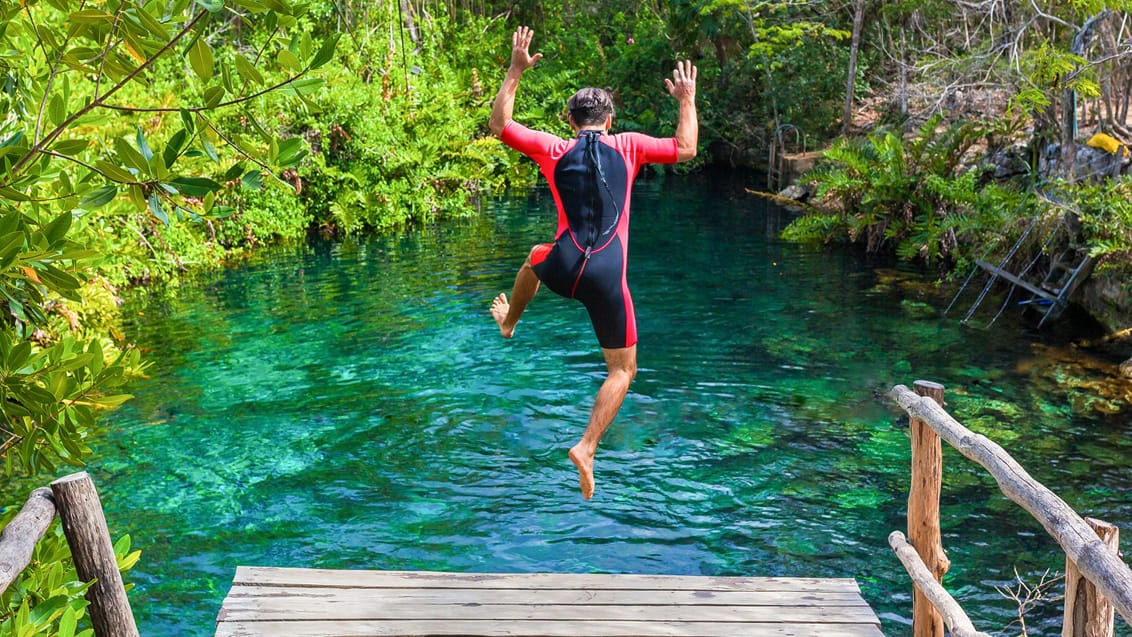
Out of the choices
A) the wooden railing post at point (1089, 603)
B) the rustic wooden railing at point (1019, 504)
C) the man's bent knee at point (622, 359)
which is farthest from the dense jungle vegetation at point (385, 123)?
the wooden railing post at point (1089, 603)

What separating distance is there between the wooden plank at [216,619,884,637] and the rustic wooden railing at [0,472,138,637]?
0.55 meters

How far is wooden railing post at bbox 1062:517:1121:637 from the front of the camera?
3.75m

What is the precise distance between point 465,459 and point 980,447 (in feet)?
19.2

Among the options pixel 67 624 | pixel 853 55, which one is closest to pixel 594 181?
pixel 67 624

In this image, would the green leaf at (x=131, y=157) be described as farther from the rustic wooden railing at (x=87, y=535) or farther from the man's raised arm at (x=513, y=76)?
the man's raised arm at (x=513, y=76)

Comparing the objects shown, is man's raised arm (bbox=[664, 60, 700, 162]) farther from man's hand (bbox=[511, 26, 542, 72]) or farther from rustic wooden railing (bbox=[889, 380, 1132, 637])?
rustic wooden railing (bbox=[889, 380, 1132, 637])

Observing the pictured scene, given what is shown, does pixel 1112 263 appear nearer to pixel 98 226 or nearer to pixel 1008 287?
pixel 1008 287

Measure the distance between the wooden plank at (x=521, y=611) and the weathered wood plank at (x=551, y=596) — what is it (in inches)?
1.8

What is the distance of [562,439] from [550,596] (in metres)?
4.74

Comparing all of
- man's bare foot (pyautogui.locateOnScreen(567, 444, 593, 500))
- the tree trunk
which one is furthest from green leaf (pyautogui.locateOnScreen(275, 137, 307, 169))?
the tree trunk

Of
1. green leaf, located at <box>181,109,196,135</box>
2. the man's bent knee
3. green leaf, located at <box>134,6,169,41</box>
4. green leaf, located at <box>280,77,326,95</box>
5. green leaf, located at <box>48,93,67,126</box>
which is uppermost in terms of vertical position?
green leaf, located at <box>134,6,169,41</box>

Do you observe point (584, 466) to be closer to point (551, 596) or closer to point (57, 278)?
point (551, 596)

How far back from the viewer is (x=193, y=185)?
3408 mm

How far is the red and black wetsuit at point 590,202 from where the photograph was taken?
5.23 meters
